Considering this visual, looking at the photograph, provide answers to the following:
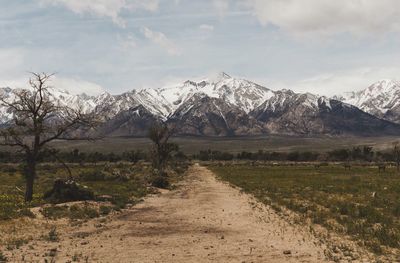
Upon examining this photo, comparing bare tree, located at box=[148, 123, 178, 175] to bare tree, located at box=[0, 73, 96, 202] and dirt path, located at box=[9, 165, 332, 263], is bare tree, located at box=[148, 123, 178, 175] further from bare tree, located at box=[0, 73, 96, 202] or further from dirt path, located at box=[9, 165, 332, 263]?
dirt path, located at box=[9, 165, 332, 263]

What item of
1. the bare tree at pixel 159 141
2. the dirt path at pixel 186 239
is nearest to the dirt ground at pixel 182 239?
the dirt path at pixel 186 239

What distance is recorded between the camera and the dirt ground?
1847 centimetres

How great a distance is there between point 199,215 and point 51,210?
9.48 metres

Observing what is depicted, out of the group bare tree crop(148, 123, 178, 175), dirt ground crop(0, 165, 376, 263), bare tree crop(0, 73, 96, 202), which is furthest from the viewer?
bare tree crop(148, 123, 178, 175)

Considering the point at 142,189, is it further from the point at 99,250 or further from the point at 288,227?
the point at 99,250

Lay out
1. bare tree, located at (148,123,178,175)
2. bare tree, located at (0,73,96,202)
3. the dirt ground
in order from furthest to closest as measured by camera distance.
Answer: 1. bare tree, located at (148,123,178,175)
2. bare tree, located at (0,73,96,202)
3. the dirt ground

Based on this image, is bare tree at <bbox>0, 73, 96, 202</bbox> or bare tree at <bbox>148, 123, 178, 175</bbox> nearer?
bare tree at <bbox>0, 73, 96, 202</bbox>

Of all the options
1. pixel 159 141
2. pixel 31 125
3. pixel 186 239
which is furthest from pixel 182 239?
pixel 159 141

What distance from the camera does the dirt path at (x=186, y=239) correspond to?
1855cm

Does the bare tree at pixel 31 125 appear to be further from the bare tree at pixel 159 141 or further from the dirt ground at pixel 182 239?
the bare tree at pixel 159 141

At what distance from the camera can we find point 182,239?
2247 cm

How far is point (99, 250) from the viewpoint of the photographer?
779 inches

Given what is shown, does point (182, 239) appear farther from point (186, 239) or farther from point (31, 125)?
point (31, 125)

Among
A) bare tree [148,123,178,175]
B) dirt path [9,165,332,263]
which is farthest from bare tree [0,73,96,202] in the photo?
bare tree [148,123,178,175]
